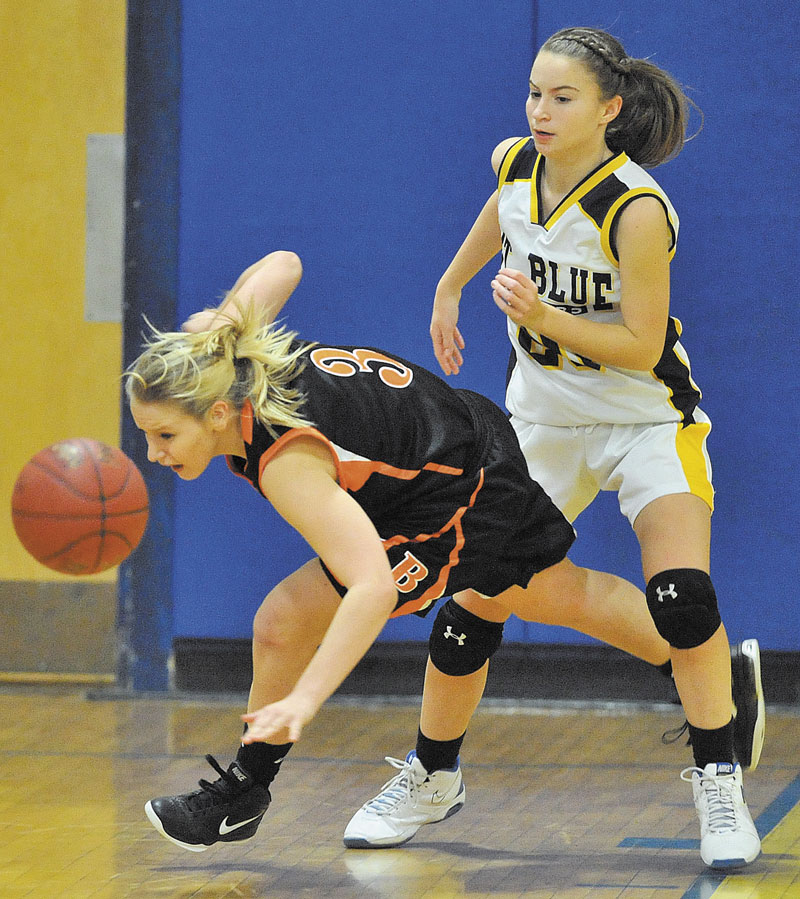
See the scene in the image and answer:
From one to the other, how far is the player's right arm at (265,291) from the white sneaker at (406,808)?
113 cm

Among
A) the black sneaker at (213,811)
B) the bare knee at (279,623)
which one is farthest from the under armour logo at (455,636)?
the black sneaker at (213,811)

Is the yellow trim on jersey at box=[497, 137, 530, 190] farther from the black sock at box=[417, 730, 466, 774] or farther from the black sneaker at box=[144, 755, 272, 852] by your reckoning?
the black sneaker at box=[144, 755, 272, 852]

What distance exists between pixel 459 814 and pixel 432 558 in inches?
37.2

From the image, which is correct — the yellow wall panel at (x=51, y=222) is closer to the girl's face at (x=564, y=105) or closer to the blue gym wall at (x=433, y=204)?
the blue gym wall at (x=433, y=204)

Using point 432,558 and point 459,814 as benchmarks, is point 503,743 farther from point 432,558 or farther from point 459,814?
point 432,558

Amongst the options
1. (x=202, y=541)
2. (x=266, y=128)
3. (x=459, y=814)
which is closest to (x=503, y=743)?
(x=459, y=814)

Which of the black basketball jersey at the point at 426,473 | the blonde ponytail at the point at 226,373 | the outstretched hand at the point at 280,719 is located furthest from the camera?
the black basketball jersey at the point at 426,473

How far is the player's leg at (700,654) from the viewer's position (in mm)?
Result: 3043

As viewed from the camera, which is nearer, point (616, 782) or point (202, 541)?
point (616, 782)

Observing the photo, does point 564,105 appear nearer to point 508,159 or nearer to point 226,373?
point 508,159

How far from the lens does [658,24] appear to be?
457 cm

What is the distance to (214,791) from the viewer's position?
306 centimetres

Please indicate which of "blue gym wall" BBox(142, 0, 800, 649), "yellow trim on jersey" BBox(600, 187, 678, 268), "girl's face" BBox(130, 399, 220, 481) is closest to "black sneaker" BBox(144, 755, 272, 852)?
"girl's face" BBox(130, 399, 220, 481)

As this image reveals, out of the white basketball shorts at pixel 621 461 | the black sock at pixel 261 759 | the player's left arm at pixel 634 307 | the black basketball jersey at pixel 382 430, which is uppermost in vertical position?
the player's left arm at pixel 634 307
